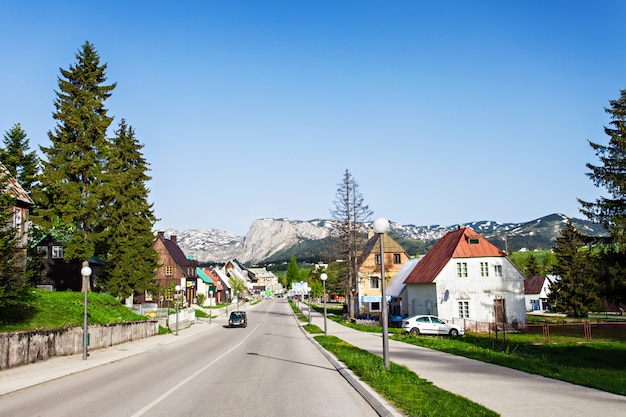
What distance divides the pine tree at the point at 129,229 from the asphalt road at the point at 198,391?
23606mm

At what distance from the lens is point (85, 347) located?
65.8 ft

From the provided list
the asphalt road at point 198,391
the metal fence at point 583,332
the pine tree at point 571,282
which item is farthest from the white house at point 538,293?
the asphalt road at point 198,391

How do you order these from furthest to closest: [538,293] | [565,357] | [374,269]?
1. [538,293]
2. [374,269]
3. [565,357]

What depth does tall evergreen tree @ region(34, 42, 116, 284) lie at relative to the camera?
32531mm

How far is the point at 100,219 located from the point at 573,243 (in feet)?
164

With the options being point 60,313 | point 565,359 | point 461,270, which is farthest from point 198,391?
point 461,270

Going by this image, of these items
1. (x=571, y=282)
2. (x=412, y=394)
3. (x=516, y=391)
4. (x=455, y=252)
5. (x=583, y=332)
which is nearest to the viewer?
(x=412, y=394)

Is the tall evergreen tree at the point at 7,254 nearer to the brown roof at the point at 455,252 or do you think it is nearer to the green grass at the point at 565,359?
the green grass at the point at 565,359

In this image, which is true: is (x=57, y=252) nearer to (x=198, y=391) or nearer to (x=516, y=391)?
(x=198, y=391)

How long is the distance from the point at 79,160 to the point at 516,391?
3058cm

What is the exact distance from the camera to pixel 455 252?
42969 mm

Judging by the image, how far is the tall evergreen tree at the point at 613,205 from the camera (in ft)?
83.8

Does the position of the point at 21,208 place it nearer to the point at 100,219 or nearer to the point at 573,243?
the point at 100,219

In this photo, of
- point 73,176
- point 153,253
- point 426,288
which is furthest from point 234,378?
point 153,253
